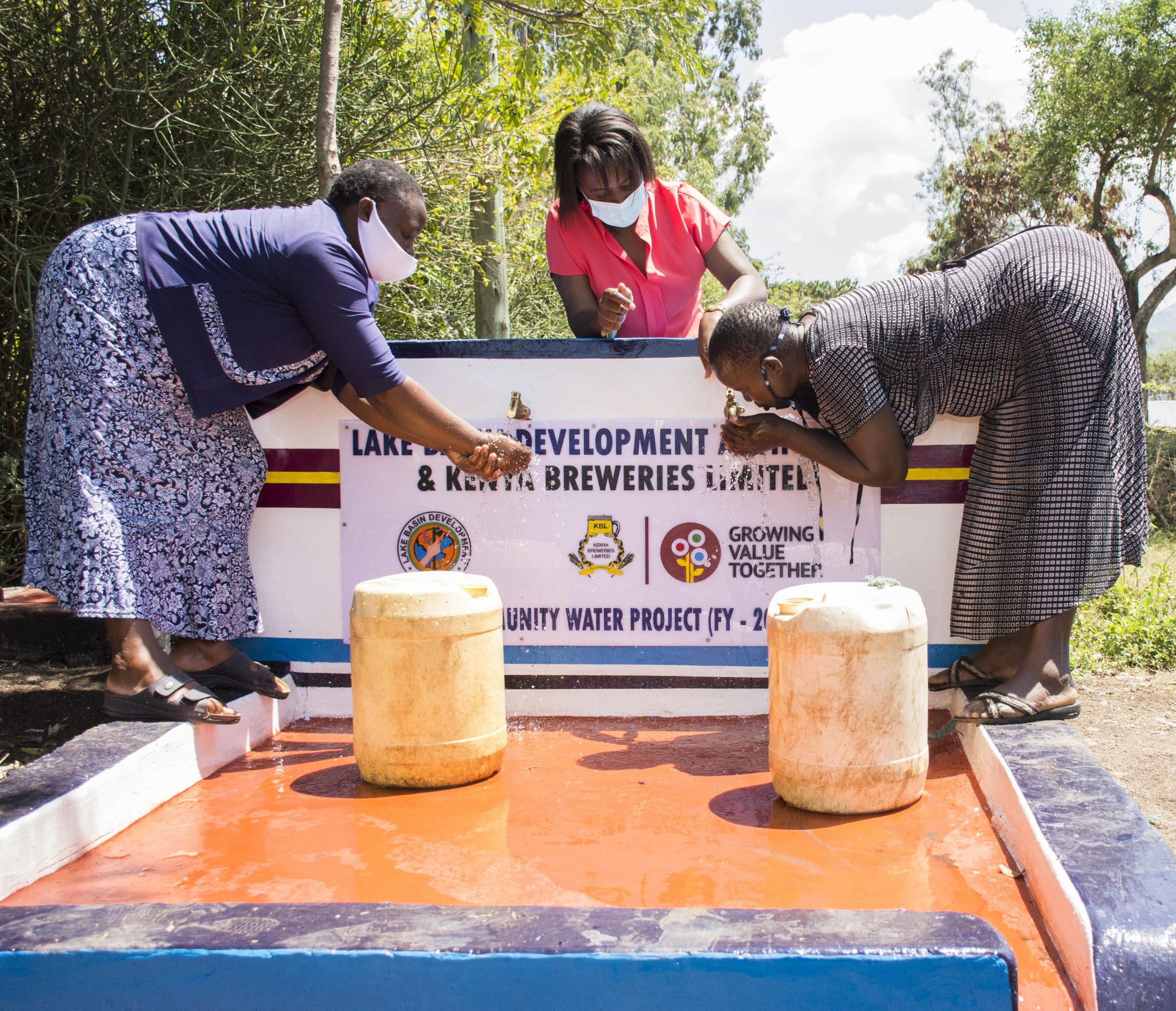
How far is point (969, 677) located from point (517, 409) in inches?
72.7

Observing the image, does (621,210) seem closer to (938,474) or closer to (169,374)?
(938,474)

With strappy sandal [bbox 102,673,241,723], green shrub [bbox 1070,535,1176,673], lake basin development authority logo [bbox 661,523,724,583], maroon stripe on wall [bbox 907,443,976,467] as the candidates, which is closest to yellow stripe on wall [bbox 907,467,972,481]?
maroon stripe on wall [bbox 907,443,976,467]

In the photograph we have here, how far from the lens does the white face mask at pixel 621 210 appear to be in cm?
403

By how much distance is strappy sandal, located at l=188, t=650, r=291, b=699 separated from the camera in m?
3.51

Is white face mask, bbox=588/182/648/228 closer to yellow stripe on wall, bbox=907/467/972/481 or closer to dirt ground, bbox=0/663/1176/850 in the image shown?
yellow stripe on wall, bbox=907/467/972/481

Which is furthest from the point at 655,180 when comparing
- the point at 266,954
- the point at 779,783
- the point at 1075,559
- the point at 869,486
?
the point at 266,954

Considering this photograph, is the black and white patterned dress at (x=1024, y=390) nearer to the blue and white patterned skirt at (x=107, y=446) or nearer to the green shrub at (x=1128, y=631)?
the blue and white patterned skirt at (x=107, y=446)

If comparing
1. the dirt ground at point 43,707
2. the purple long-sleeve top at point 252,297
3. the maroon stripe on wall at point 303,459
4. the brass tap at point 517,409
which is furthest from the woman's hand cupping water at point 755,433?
the dirt ground at point 43,707

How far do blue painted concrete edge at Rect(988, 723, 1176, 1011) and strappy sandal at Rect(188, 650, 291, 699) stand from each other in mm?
2423

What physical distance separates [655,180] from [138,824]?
3113 mm

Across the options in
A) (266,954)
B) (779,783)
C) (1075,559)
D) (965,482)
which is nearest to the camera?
(266,954)

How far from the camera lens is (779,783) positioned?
9.03 feet

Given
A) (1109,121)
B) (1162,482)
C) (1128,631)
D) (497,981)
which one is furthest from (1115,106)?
(497,981)

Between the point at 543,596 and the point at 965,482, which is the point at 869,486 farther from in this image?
the point at 543,596
